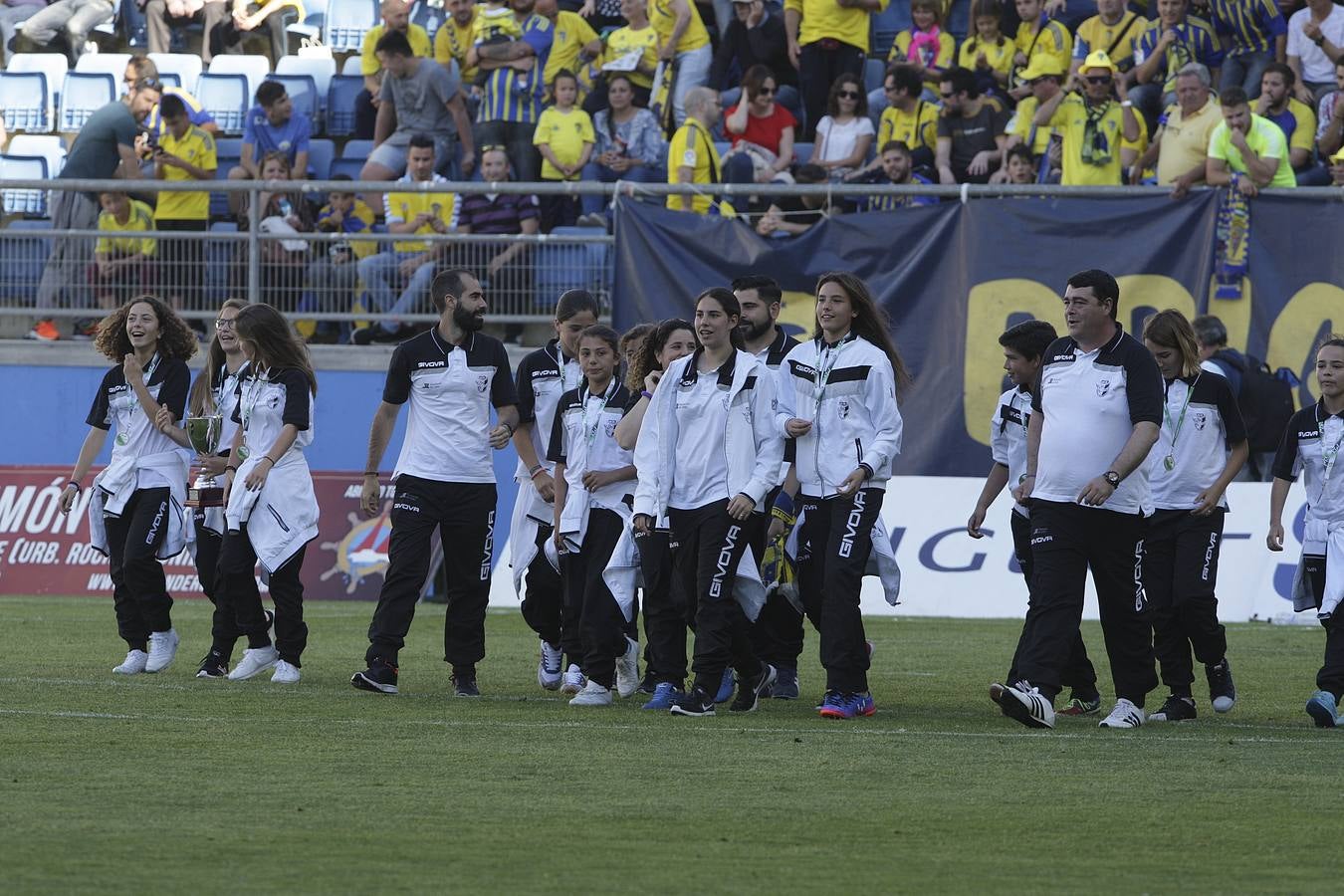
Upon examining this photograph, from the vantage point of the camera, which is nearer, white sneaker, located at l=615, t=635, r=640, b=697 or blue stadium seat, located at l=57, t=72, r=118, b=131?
white sneaker, located at l=615, t=635, r=640, b=697

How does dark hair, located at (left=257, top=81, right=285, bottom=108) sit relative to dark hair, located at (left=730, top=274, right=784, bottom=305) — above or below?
above

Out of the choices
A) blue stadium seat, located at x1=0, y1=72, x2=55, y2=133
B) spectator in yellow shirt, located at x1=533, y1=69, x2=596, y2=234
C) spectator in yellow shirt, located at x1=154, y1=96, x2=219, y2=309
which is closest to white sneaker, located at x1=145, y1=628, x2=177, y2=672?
spectator in yellow shirt, located at x1=154, y1=96, x2=219, y2=309

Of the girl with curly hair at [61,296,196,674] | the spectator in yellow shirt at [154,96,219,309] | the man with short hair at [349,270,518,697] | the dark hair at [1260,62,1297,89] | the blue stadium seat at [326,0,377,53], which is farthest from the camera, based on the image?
the blue stadium seat at [326,0,377,53]

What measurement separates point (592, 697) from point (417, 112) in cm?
1189

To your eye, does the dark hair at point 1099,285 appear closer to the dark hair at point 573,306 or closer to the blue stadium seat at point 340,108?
the dark hair at point 573,306

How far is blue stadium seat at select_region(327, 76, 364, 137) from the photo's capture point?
2303 cm

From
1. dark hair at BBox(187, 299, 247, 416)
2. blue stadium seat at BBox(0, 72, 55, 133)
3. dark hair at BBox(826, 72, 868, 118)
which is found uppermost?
dark hair at BBox(826, 72, 868, 118)

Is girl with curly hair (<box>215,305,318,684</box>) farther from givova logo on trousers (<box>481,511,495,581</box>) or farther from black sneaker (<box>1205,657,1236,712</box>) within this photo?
black sneaker (<box>1205,657,1236,712</box>)

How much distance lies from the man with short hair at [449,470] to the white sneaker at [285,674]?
1.67 feet

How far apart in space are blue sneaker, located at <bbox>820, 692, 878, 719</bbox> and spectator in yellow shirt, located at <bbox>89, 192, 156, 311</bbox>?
37.1ft

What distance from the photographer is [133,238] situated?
63.1 ft

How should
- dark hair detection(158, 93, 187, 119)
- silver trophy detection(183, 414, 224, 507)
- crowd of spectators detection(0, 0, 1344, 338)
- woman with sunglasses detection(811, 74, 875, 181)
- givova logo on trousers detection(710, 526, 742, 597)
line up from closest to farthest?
givova logo on trousers detection(710, 526, 742, 597), silver trophy detection(183, 414, 224, 507), crowd of spectators detection(0, 0, 1344, 338), woman with sunglasses detection(811, 74, 875, 181), dark hair detection(158, 93, 187, 119)

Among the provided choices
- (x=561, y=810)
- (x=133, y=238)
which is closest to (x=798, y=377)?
(x=561, y=810)

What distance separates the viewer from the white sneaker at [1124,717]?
9727 mm
